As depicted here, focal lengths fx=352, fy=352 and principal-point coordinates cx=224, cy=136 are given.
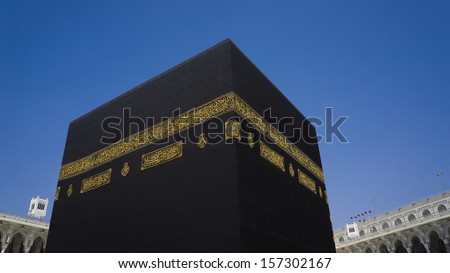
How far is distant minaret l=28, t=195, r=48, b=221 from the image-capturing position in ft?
77.6

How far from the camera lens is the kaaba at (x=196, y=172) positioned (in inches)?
181

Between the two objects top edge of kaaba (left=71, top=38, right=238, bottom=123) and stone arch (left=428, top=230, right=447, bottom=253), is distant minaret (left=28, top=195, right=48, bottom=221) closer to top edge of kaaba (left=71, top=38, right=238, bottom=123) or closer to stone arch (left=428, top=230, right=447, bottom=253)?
top edge of kaaba (left=71, top=38, right=238, bottom=123)

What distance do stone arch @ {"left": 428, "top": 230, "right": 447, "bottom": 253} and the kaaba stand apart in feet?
48.4

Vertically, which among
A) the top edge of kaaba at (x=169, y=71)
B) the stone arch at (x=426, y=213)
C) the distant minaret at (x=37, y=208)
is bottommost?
the top edge of kaaba at (x=169, y=71)

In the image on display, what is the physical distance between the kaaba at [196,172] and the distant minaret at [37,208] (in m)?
19.2

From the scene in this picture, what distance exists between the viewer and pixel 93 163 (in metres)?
6.71

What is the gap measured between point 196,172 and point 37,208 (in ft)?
75.3

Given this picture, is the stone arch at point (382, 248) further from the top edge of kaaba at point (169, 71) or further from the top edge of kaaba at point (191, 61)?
the top edge of kaaba at point (169, 71)

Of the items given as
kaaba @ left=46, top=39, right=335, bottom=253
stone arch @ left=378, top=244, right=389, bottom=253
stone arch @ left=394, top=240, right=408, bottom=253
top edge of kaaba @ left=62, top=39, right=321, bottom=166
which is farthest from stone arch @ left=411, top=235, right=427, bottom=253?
top edge of kaaba @ left=62, top=39, right=321, bottom=166

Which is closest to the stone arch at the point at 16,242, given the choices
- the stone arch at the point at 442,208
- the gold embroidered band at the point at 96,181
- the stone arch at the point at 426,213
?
the gold embroidered band at the point at 96,181

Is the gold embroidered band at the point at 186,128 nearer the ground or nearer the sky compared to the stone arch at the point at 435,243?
nearer the ground
